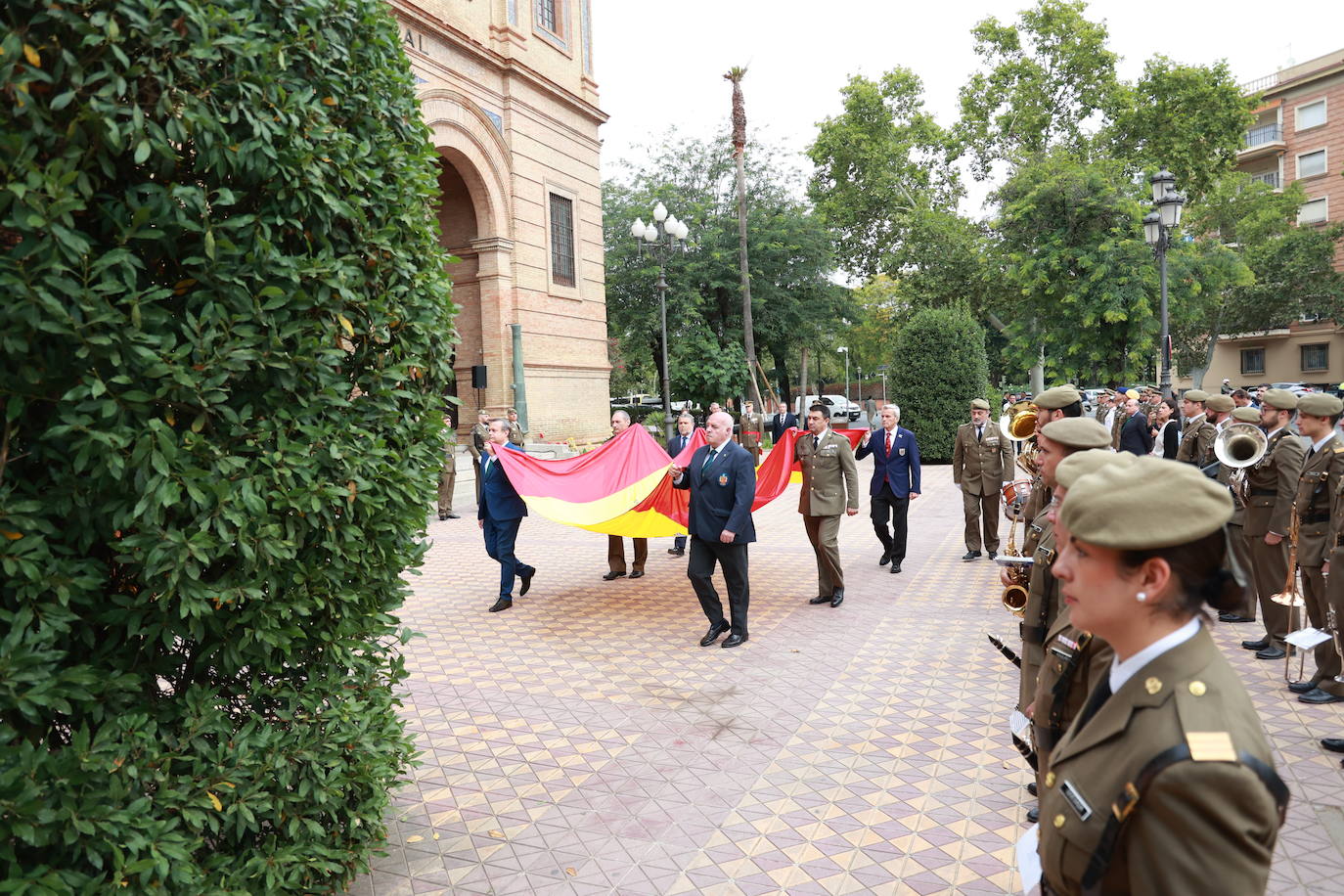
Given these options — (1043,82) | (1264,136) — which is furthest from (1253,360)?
(1043,82)

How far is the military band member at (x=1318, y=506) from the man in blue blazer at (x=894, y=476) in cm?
466

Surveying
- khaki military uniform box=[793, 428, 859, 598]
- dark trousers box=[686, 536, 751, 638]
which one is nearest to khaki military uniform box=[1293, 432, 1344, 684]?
khaki military uniform box=[793, 428, 859, 598]

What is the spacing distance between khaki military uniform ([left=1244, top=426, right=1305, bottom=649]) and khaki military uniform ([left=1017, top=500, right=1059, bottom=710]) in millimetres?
4041

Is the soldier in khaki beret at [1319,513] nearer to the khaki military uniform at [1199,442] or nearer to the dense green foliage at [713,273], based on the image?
the khaki military uniform at [1199,442]

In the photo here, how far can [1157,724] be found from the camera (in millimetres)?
1755

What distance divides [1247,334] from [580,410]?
43575 millimetres

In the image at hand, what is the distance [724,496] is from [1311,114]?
5629 cm

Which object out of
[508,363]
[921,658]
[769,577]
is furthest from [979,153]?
[921,658]

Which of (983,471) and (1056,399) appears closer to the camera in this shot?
(1056,399)

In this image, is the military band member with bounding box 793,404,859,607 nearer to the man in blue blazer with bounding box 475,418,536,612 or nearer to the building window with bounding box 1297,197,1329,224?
the man in blue blazer with bounding box 475,418,536,612

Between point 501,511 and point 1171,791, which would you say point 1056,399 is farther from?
point 501,511

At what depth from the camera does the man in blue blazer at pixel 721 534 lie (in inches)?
312

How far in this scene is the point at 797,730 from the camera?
5.89 metres

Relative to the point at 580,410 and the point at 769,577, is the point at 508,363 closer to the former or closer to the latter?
the point at 580,410
